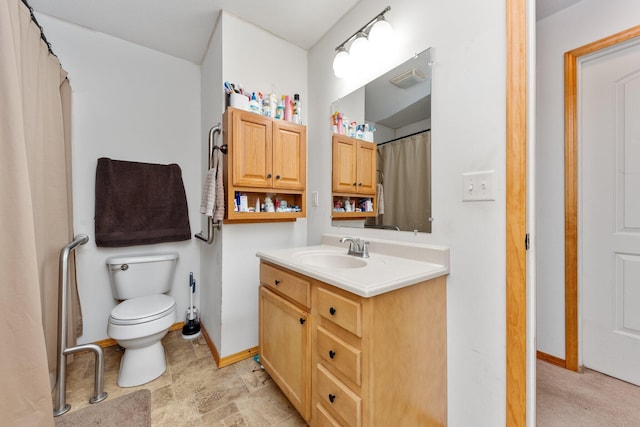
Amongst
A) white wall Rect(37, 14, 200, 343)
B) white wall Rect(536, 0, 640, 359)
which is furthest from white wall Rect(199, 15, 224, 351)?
white wall Rect(536, 0, 640, 359)

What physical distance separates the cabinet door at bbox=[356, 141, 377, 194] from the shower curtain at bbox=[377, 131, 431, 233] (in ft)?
0.17

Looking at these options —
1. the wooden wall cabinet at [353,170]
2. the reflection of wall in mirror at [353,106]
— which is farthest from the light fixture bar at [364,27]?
the wooden wall cabinet at [353,170]

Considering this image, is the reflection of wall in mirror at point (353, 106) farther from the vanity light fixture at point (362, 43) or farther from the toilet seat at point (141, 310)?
the toilet seat at point (141, 310)

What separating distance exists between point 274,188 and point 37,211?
1.17m

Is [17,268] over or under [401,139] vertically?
under

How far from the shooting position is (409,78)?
1273mm

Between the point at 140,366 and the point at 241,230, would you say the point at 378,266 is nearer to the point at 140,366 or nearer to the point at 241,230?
the point at 241,230

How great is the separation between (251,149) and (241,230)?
56 cm

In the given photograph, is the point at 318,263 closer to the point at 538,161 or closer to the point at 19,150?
the point at 19,150

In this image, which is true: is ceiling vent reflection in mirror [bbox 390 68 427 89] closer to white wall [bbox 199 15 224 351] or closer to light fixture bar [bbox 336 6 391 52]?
light fixture bar [bbox 336 6 391 52]

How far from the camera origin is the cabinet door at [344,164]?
1630 millimetres

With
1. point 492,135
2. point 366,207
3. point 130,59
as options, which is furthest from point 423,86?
point 130,59

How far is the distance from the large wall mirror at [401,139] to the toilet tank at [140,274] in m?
1.55

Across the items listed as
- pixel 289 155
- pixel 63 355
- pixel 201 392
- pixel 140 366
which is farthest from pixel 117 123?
pixel 201 392
